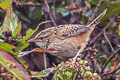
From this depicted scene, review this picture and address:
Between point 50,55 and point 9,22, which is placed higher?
point 9,22

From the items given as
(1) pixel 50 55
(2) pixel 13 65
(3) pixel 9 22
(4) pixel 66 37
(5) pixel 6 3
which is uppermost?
(5) pixel 6 3

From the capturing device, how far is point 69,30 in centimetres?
321

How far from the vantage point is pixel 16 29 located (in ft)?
8.44

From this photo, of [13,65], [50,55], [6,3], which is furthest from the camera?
[50,55]

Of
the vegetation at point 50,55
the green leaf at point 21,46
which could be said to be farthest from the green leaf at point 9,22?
the green leaf at point 21,46

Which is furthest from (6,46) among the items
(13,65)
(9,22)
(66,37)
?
(66,37)

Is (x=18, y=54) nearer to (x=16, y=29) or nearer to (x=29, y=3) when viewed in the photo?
(x=16, y=29)

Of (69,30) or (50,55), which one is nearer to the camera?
(69,30)

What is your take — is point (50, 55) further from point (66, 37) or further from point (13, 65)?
point (13, 65)

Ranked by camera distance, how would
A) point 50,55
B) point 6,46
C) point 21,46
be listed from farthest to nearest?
point 50,55
point 21,46
point 6,46

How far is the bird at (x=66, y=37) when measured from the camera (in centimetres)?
306

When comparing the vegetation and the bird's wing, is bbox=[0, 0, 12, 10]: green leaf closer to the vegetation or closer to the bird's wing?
the vegetation

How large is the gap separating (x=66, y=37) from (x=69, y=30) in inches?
3.1

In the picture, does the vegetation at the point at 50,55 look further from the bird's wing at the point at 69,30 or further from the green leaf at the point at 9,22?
the bird's wing at the point at 69,30
